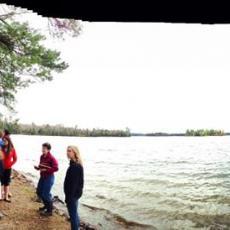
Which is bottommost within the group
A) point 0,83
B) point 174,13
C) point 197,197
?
point 197,197

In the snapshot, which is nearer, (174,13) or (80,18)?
(174,13)

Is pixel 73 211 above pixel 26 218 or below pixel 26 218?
above

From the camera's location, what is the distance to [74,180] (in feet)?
28.0

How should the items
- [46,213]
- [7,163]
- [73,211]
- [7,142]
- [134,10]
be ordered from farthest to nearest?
[7,163]
[7,142]
[46,213]
[73,211]
[134,10]

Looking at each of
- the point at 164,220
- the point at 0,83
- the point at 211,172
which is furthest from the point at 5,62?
the point at 211,172

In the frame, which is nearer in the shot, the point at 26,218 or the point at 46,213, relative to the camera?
the point at 26,218

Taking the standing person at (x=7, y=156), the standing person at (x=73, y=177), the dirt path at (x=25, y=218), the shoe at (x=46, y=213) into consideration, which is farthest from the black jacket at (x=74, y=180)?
the standing person at (x=7, y=156)

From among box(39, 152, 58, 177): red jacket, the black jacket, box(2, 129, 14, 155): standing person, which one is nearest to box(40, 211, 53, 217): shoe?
box(39, 152, 58, 177): red jacket

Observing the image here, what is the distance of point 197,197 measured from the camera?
23062mm

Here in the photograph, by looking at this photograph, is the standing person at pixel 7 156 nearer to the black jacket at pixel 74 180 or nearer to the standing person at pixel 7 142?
the standing person at pixel 7 142

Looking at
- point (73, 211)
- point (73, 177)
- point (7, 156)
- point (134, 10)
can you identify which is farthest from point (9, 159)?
point (134, 10)

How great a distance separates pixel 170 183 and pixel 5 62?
54.7 feet

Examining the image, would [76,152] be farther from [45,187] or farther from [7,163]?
[7,163]

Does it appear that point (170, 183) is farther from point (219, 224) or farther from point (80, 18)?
point (80, 18)
